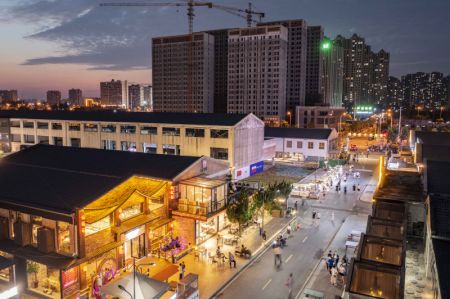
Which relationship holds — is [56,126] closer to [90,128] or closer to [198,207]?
[90,128]

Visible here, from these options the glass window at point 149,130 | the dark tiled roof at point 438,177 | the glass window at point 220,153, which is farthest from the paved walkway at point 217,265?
the glass window at point 149,130

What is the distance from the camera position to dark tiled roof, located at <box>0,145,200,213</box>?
22375 millimetres

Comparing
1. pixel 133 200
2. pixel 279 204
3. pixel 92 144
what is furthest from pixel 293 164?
pixel 133 200

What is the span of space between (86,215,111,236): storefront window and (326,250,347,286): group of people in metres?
14.7

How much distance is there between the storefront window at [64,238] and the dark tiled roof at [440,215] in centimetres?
2006

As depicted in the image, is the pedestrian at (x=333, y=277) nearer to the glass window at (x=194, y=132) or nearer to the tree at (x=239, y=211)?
the tree at (x=239, y=211)

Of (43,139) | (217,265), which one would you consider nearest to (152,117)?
(43,139)

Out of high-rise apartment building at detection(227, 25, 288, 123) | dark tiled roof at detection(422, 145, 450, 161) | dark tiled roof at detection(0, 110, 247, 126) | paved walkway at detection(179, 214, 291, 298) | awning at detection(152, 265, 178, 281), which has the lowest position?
paved walkway at detection(179, 214, 291, 298)

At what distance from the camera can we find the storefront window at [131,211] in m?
24.4

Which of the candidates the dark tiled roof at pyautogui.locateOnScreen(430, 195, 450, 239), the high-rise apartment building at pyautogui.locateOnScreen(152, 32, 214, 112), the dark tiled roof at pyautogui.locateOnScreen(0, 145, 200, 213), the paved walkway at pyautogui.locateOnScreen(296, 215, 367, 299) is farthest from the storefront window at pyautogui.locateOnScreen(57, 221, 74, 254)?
the high-rise apartment building at pyautogui.locateOnScreen(152, 32, 214, 112)

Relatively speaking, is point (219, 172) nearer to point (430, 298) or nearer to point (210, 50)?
point (430, 298)

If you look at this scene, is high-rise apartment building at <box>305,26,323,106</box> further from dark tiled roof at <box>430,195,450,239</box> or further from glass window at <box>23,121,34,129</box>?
dark tiled roof at <box>430,195,450,239</box>

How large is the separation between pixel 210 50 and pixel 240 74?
909 inches

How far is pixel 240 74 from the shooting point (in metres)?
137
